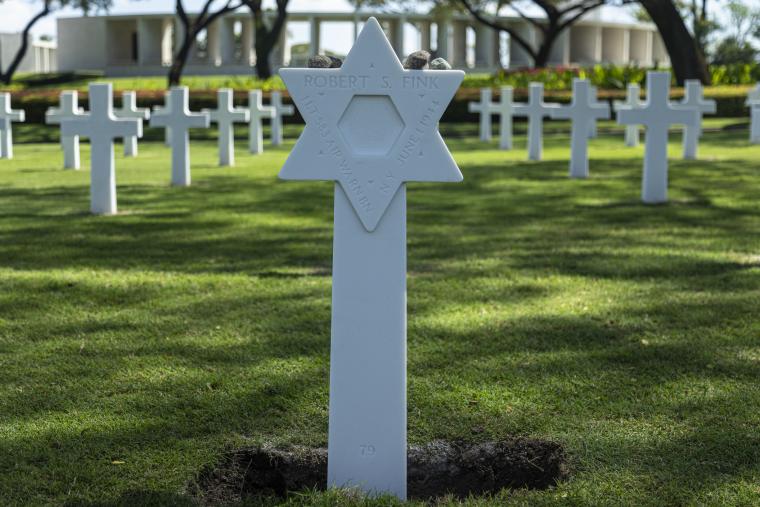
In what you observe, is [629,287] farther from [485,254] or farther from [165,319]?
[165,319]

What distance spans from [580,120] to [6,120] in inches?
343

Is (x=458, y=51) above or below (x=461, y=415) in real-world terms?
above

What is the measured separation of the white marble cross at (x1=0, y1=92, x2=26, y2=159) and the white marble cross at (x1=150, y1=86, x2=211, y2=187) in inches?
181

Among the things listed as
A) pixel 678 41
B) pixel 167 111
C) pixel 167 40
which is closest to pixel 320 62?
pixel 167 111

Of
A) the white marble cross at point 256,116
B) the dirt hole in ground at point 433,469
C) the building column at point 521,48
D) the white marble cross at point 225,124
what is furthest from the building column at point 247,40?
the dirt hole in ground at point 433,469

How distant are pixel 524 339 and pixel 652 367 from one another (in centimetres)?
70

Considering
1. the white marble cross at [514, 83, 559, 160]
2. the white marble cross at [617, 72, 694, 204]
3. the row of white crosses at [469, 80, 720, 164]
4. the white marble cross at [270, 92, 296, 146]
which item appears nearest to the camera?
the white marble cross at [617, 72, 694, 204]

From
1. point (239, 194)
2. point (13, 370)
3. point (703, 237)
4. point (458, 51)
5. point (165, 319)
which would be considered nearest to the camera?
point (13, 370)

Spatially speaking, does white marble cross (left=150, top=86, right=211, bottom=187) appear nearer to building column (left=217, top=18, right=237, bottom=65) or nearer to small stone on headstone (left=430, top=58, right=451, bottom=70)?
small stone on headstone (left=430, top=58, right=451, bottom=70)

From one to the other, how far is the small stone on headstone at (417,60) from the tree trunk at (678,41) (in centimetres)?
2007

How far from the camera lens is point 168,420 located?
3785mm

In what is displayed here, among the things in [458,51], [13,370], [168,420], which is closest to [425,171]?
[168,420]

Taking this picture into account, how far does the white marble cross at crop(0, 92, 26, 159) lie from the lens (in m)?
15.1

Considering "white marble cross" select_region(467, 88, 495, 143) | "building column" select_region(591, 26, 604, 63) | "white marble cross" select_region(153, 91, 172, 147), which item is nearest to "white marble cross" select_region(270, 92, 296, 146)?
"white marble cross" select_region(153, 91, 172, 147)
